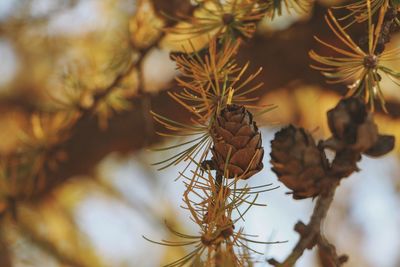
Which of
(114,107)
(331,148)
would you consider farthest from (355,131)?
(114,107)

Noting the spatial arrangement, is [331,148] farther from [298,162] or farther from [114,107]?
[114,107]

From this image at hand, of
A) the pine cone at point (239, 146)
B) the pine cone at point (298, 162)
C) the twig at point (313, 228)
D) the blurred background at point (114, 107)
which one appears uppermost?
the blurred background at point (114, 107)

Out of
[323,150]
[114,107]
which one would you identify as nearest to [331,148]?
[323,150]

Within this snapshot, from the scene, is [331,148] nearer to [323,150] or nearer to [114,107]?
[323,150]

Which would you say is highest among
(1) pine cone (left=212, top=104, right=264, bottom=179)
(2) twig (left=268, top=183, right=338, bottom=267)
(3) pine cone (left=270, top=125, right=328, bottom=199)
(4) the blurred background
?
(4) the blurred background

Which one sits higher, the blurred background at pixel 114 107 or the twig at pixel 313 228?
the blurred background at pixel 114 107
